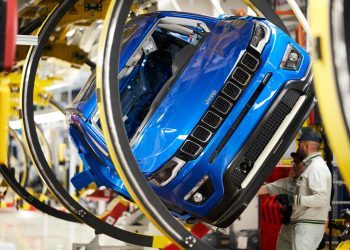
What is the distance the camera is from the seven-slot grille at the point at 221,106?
21.4 feet

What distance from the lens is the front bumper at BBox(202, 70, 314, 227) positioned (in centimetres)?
654

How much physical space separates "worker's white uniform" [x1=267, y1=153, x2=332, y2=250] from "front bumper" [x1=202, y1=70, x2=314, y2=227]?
1.10 meters

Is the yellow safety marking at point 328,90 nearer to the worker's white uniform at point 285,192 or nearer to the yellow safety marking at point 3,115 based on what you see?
the yellow safety marking at point 3,115

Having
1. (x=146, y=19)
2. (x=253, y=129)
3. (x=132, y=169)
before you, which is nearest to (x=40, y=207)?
(x=146, y=19)

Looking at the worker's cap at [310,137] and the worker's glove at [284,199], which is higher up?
the worker's cap at [310,137]

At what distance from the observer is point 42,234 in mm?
15625

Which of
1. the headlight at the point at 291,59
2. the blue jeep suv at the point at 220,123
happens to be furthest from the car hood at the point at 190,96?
the headlight at the point at 291,59

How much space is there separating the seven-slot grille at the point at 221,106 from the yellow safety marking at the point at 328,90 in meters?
3.08

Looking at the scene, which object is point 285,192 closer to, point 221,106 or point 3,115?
point 221,106

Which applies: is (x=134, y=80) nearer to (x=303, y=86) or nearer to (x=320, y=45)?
(x=303, y=86)

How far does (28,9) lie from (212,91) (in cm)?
482

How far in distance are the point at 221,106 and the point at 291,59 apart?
30.1 inches

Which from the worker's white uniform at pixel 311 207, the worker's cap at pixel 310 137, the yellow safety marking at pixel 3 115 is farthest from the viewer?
the worker's cap at pixel 310 137

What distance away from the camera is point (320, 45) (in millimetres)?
3451
